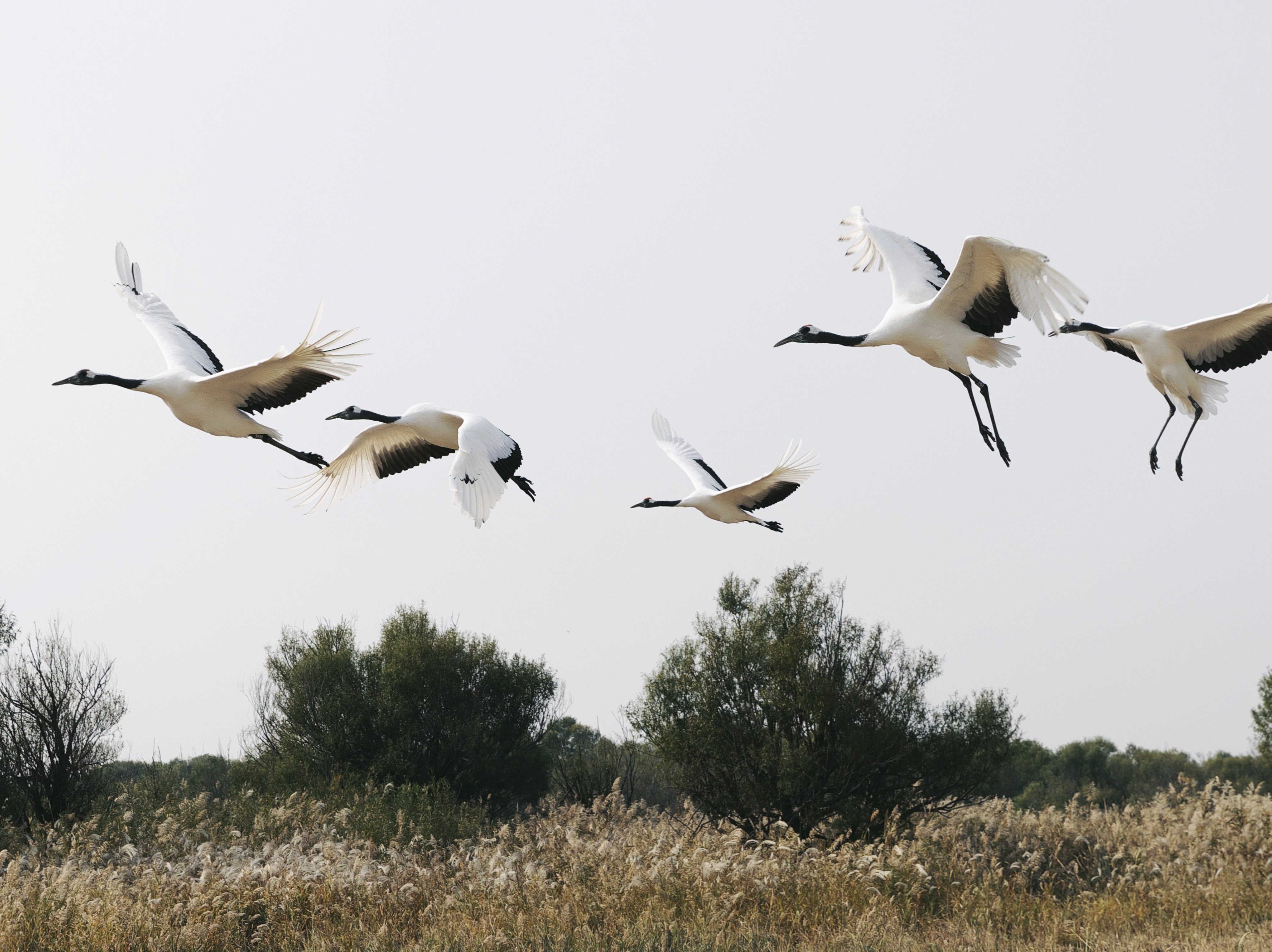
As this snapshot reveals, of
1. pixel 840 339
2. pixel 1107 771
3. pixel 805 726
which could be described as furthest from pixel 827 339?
pixel 1107 771

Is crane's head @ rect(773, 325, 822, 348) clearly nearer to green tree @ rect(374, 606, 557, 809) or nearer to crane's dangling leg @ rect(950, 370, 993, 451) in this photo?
crane's dangling leg @ rect(950, 370, 993, 451)

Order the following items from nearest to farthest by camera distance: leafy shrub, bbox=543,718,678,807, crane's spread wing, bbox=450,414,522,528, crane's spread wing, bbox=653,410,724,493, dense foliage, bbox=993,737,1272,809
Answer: crane's spread wing, bbox=450,414,522,528
crane's spread wing, bbox=653,410,724,493
leafy shrub, bbox=543,718,678,807
dense foliage, bbox=993,737,1272,809

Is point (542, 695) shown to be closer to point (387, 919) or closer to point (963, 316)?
point (387, 919)

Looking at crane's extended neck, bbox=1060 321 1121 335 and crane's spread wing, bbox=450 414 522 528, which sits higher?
crane's extended neck, bbox=1060 321 1121 335

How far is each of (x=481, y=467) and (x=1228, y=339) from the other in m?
5.92

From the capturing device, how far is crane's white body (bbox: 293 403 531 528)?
18.7ft

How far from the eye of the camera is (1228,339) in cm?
834

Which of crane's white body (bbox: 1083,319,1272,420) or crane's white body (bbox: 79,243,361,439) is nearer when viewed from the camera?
crane's white body (bbox: 79,243,361,439)

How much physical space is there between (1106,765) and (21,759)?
28.0m

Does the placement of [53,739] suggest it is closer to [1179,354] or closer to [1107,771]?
[1179,354]

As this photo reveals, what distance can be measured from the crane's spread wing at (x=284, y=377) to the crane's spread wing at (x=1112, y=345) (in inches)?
220

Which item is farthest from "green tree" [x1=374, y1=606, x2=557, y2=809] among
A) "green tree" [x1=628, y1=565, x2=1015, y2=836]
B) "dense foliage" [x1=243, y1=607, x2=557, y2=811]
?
"green tree" [x1=628, y1=565, x2=1015, y2=836]

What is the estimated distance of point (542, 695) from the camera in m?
Answer: 22.8

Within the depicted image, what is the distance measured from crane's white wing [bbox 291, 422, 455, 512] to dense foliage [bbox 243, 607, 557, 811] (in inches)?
481
